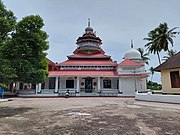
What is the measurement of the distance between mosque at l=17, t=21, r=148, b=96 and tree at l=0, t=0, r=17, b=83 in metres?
13.3

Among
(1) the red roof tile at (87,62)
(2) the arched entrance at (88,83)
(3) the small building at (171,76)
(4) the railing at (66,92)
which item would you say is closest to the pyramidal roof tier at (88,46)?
(1) the red roof tile at (87,62)

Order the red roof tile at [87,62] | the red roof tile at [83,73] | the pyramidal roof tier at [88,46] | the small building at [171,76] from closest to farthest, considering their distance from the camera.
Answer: the small building at [171,76], the red roof tile at [83,73], the red roof tile at [87,62], the pyramidal roof tier at [88,46]

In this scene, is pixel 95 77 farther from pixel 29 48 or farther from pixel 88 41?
pixel 29 48

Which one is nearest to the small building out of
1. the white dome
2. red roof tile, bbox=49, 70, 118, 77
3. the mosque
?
the mosque

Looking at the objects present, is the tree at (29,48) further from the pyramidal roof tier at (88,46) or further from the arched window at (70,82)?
the pyramidal roof tier at (88,46)

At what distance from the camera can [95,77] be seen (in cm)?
2320

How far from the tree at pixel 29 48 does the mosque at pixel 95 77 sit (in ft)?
40.9

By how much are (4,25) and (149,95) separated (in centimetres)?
1325

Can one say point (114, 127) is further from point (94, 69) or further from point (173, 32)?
point (173, 32)

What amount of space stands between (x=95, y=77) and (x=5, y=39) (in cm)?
1596

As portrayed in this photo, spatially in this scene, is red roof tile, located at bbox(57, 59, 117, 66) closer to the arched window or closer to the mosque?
the mosque

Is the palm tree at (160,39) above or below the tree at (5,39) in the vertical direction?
above

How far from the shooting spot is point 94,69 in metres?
24.5

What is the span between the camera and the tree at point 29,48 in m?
8.65
